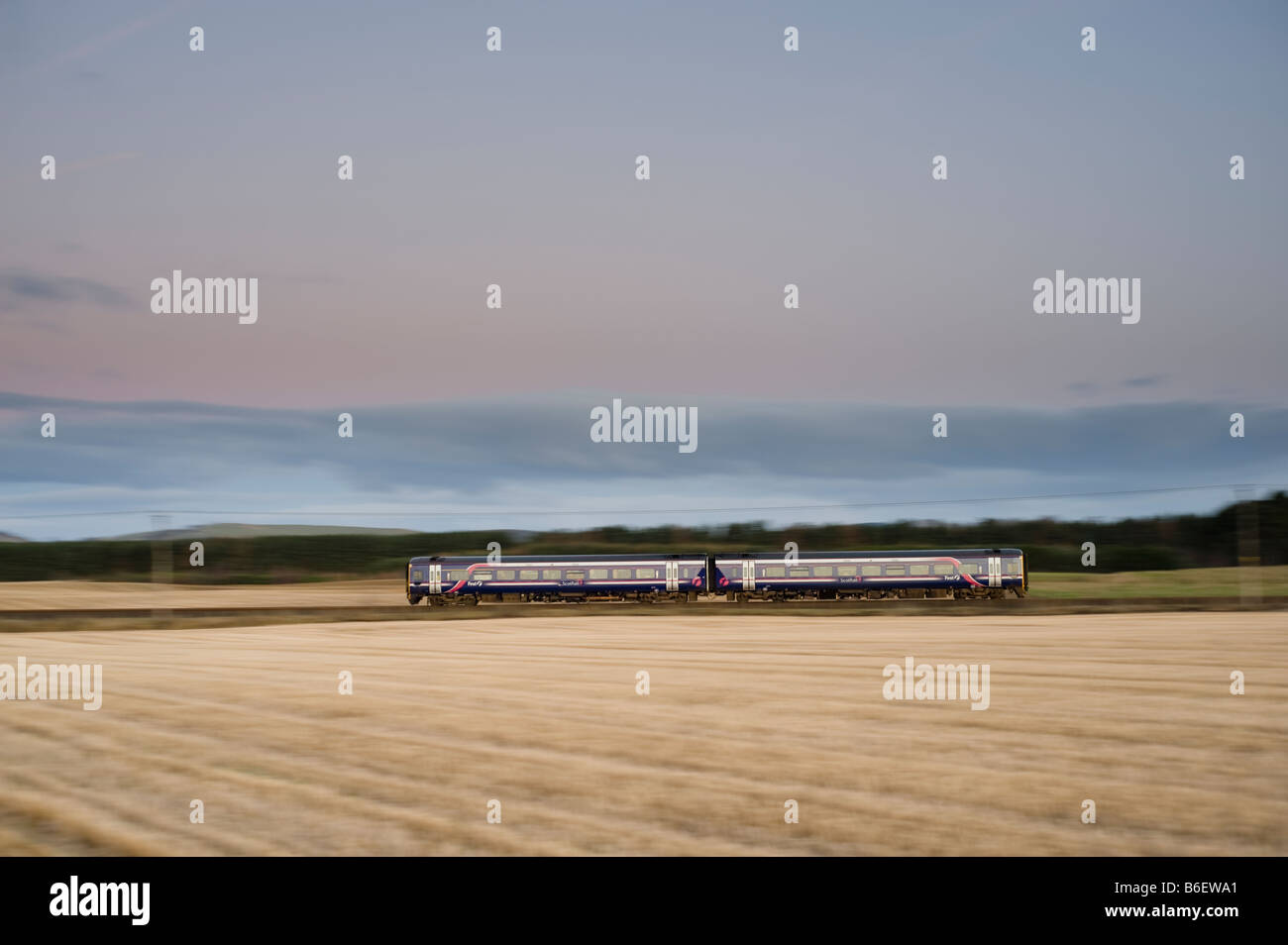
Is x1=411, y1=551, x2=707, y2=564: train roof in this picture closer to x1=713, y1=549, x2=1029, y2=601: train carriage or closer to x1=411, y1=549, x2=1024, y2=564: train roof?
x1=411, y1=549, x2=1024, y2=564: train roof

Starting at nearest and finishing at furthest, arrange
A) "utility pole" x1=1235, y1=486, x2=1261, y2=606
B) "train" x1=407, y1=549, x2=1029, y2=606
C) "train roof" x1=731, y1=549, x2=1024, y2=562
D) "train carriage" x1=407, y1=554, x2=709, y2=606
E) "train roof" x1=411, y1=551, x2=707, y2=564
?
"utility pole" x1=1235, y1=486, x2=1261, y2=606 → "train roof" x1=731, y1=549, x2=1024, y2=562 → "train" x1=407, y1=549, x2=1029, y2=606 → "train carriage" x1=407, y1=554, x2=709, y2=606 → "train roof" x1=411, y1=551, x2=707, y2=564

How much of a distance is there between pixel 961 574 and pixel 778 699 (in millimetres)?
41292

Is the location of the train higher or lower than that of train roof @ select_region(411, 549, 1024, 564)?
lower

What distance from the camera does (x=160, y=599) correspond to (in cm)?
5366

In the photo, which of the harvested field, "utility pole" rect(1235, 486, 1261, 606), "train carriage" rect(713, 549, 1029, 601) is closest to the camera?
the harvested field

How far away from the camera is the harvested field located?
6711mm

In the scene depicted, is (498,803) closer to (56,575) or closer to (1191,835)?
(1191,835)

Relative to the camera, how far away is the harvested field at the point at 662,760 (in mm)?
6711

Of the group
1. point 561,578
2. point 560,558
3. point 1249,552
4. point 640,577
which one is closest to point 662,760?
point 1249,552

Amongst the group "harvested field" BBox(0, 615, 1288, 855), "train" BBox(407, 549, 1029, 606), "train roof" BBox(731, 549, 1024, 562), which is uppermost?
"harvested field" BBox(0, 615, 1288, 855)

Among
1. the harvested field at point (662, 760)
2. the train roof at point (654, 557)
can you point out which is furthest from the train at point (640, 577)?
the harvested field at point (662, 760)

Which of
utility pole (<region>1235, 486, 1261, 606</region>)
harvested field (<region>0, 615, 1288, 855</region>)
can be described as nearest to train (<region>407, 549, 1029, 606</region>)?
utility pole (<region>1235, 486, 1261, 606</region>)

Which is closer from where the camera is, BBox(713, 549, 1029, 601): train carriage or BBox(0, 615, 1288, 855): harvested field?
BBox(0, 615, 1288, 855): harvested field
